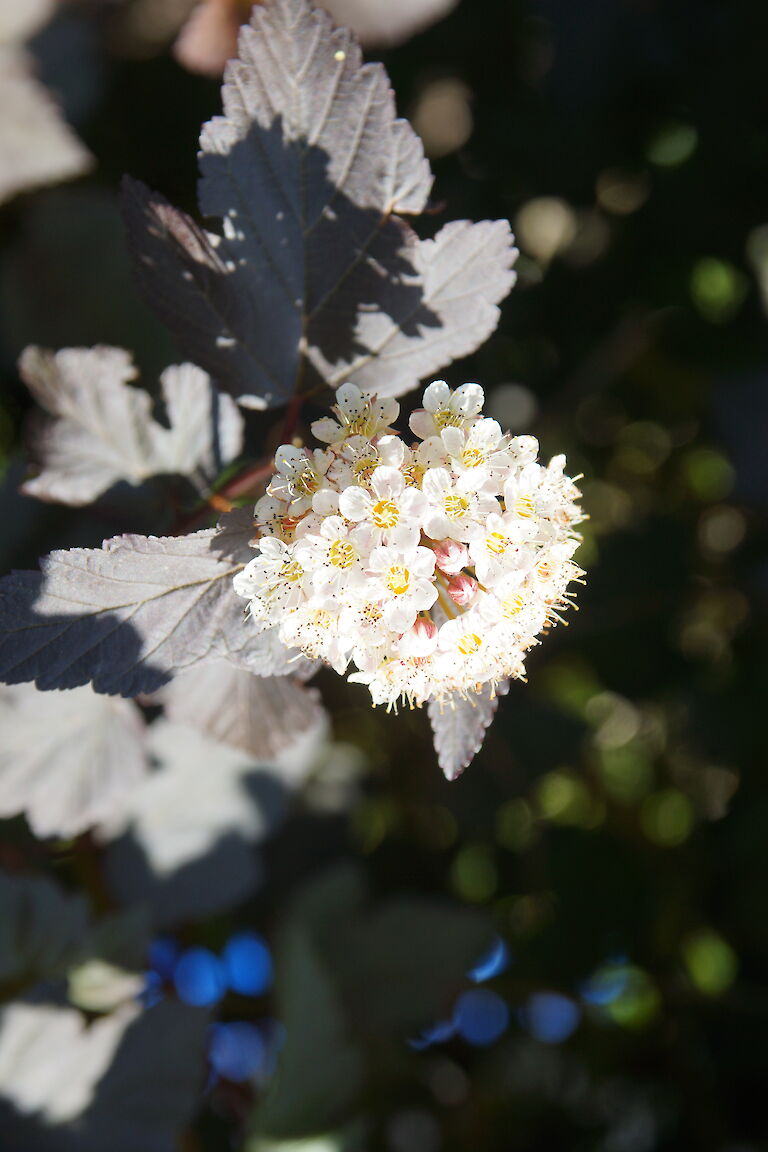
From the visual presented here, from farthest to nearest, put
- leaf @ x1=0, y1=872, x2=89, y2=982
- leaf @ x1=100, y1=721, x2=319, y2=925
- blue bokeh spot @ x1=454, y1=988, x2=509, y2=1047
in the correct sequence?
blue bokeh spot @ x1=454, y1=988, x2=509, y2=1047 < leaf @ x1=100, y1=721, x2=319, y2=925 < leaf @ x1=0, y1=872, x2=89, y2=982

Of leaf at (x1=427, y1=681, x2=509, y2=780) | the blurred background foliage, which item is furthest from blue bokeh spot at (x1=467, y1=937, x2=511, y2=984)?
leaf at (x1=427, y1=681, x2=509, y2=780)

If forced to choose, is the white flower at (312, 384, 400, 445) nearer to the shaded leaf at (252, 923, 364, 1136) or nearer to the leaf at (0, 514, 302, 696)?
the leaf at (0, 514, 302, 696)

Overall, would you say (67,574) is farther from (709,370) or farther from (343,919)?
(709,370)

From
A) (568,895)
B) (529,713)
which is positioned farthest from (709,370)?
(568,895)

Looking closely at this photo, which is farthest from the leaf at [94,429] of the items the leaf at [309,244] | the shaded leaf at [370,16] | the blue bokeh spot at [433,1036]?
the blue bokeh spot at [433,1036]

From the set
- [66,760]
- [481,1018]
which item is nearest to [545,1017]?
[481,1018]

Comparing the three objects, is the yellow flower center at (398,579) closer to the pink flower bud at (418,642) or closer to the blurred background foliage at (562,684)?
the pink flower bud at (418,642)
